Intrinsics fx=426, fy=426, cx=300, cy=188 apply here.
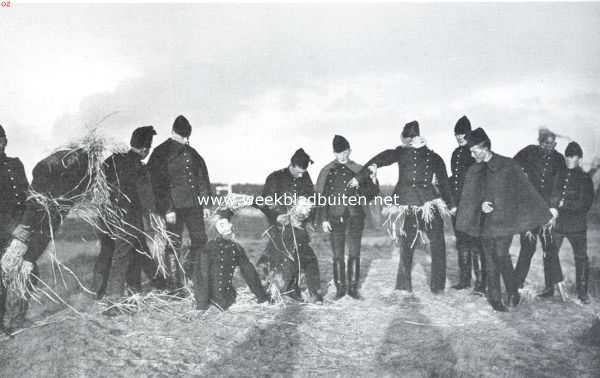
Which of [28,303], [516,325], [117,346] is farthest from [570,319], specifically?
[28,303]

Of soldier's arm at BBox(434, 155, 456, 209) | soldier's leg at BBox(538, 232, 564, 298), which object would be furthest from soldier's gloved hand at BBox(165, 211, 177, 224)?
soldier's leg at BBox(538, 232, 564, 298)

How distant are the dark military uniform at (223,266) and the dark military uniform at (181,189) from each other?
0.32 metres

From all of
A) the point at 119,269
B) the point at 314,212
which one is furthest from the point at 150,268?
the point at 314,212

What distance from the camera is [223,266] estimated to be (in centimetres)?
520

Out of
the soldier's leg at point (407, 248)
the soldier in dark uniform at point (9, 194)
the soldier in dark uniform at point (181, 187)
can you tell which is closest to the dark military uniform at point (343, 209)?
the soldier's leg at point (407, 248)

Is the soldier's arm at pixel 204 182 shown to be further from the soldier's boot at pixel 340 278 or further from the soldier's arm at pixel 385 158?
the soldier's arm at pixel 385 158

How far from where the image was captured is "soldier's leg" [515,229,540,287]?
557 centimetres

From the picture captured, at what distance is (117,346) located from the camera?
408 centimetres

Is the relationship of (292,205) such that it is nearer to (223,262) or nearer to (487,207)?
(223,262)

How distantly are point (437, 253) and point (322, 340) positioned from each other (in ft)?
7.78

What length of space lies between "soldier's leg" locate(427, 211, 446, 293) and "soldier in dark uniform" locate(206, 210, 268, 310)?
8.27ft

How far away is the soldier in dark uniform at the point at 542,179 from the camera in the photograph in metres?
5.57

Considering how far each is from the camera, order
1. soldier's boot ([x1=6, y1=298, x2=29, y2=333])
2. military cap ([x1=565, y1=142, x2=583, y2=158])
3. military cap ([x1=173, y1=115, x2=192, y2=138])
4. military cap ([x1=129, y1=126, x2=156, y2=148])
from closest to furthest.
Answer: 1. soldier's boot ([x1=6, y1=298, x2=29, y2=333])
2. military cap ([x1=129, y1=126, x2=156, y2=148])
3. military cap ([x1=565, y1=142, x2=583, y2=158])
4. military cap ([x1=173, y1=115, x2=192, y2=138])

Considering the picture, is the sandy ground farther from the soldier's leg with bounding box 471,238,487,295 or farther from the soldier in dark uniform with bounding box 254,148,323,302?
the soldier in dark uniform with bounding box 254,148,323,302
